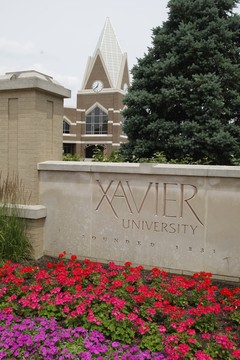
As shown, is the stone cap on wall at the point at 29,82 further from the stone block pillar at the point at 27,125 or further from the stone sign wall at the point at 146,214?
the stone sign wall at the point at 146,214

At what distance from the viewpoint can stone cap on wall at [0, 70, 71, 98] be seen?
5629mm

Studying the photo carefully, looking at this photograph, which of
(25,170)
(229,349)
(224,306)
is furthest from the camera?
(25,170)

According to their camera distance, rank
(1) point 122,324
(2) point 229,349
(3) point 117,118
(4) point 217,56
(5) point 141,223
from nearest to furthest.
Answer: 1. (2) point 229,349
2. (1) point 122,324
3. (5) point 141,223
4. (4) point 217,56
5. (3) point 117,118

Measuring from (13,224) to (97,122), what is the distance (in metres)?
46.0

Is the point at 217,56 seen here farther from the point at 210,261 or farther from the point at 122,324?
the point at 122,324

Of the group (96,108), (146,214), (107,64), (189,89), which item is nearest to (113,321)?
(146,214)

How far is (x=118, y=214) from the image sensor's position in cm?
548

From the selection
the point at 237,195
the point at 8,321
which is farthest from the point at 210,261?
the point at 8,321

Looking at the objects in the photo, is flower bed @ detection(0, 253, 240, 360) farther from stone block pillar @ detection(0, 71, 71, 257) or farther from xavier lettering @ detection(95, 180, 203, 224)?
A: stone block pillar @ detection(0, 71, 71, 257)

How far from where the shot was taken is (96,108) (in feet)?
165

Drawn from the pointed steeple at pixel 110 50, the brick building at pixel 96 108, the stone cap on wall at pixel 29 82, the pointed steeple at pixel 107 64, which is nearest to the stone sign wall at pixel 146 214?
the stone cap on wall at pixel 29 82

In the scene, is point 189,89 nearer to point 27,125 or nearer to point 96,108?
point 27,125

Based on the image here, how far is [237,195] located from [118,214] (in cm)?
183

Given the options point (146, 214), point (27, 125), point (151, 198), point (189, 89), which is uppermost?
point (189, 89)
